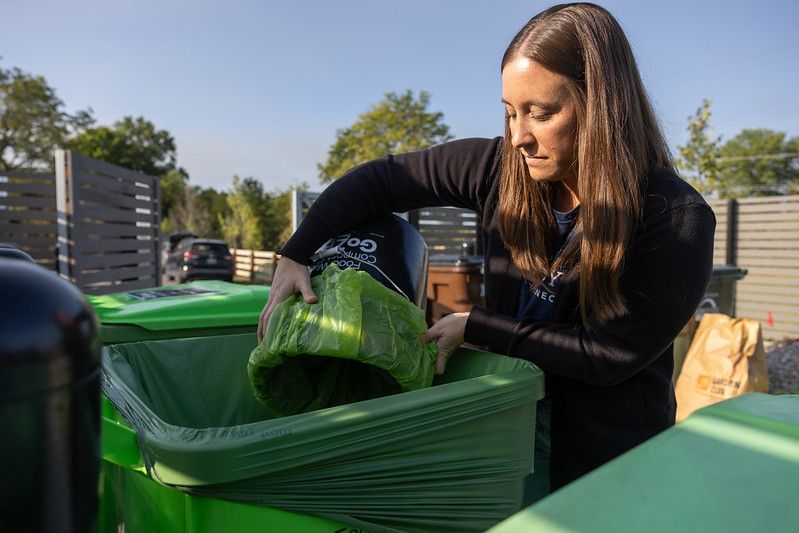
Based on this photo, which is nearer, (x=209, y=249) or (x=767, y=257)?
(x=767, y=257)

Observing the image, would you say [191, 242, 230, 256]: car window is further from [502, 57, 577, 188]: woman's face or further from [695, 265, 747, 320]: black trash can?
[502, 57, 577, 188]: woman's face

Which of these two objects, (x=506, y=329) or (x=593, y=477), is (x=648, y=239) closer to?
(x=506, y=329)

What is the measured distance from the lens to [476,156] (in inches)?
62.4

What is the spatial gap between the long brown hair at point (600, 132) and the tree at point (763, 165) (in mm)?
52607

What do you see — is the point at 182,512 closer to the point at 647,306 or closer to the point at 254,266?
the point at 647,306

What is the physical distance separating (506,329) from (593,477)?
76cm

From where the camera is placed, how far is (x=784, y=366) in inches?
250

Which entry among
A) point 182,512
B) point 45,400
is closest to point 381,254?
point 182,512

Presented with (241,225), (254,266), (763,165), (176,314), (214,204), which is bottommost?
(254,266)

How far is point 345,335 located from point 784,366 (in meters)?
7.10

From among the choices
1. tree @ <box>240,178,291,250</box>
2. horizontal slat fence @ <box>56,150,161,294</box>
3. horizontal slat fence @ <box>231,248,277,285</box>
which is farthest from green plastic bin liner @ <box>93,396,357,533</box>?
tree @ <box>240,178,291,250</box>

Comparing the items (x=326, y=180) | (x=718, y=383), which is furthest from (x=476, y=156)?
(x=326, y=180)

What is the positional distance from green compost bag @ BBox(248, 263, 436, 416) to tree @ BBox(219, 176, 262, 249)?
22.4 meters

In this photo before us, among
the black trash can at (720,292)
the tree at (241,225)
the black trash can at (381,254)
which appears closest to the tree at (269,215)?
the tree at (241,225)
